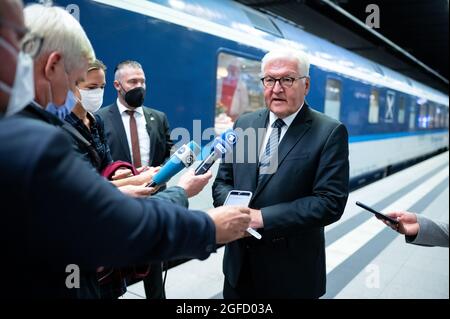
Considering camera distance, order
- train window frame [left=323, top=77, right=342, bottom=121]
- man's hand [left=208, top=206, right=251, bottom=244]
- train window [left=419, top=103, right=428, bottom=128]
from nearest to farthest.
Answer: man's hand [left=208, top=206, right=251, bottom=244], train window frame [left=323, top=77, right=342, bottom=121], train window [left=419, top=103, right=428, bottom=128]

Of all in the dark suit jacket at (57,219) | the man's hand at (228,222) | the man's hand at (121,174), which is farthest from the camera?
the man's hand at (121,174)

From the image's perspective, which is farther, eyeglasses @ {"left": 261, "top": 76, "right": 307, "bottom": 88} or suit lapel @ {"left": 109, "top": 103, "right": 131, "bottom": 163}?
suit lapel @ {"left": 109, "top": 103, "right": 131, "bottom": 163}

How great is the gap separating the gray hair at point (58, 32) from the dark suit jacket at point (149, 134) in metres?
1.16

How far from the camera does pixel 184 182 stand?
1.29 metres

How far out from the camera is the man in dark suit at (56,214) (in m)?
0.68

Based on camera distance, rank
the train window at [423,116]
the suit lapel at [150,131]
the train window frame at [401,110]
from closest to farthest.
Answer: the suit lapel at [150,131], the train window frame at [401,110], the train window at [423,116]

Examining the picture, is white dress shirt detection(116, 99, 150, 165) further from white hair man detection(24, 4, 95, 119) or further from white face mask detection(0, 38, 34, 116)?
white face mask detection(0, 38, 34, 116)

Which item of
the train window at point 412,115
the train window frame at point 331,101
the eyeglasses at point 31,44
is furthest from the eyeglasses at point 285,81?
the train window at point 412,115

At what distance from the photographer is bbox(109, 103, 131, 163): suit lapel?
215 centimetres

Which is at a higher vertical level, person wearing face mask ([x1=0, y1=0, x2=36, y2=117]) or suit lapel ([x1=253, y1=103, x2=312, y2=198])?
person wearing face mask ([x1=0, y1=0, x2=36, y2=117])

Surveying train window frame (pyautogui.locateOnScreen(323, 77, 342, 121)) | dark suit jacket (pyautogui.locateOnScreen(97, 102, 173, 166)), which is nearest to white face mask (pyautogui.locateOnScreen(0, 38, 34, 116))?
dark suit jacket (pyautogui.locateOnScreen(97, 102, 173, 166))

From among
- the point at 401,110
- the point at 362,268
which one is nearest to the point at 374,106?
the point at 401,110

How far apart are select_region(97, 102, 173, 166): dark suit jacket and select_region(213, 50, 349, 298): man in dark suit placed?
2.22 feet

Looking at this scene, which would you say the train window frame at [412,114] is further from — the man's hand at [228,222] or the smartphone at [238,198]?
the man's hand at [228,222]
